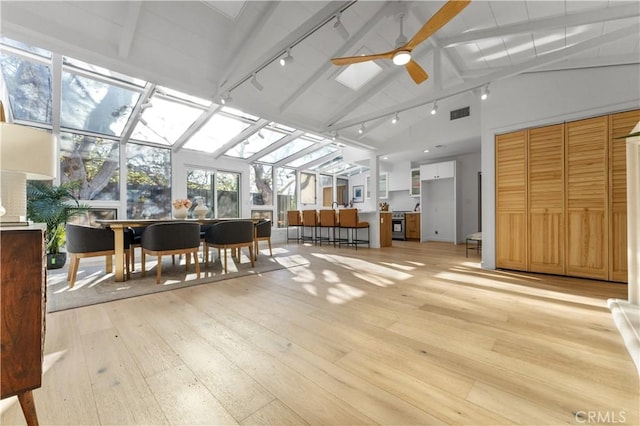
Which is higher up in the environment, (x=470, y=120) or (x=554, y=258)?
(x=470, y=120)

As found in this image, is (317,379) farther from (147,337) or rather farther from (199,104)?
(199,104)

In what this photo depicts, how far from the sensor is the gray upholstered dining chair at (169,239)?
302 cm

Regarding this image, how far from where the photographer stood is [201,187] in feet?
19.8

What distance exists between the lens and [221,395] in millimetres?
1170

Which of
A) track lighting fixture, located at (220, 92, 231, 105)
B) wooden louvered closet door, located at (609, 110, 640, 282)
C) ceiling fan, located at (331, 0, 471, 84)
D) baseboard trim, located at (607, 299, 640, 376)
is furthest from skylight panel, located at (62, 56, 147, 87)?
wooden louvered closet door, located at (609, 110, 640, 282)

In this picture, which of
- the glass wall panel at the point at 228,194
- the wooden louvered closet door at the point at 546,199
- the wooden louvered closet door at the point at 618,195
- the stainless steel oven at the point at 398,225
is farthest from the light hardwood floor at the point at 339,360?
the stainless steel oven at the point at 398,225

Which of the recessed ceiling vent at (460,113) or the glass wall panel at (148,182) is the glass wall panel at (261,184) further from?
the recessed ceiling vent at (460,113)

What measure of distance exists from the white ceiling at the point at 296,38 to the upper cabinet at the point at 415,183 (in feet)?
11.9

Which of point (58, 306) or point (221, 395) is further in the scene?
point (58, 306)

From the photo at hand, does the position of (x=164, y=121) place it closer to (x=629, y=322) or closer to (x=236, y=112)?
(x=236, y=112)

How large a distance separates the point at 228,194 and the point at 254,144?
4.78ft

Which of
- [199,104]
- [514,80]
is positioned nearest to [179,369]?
[199,104]

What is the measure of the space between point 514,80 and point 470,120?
165 centimetres

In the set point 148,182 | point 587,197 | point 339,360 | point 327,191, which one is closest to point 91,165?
point 148,182
